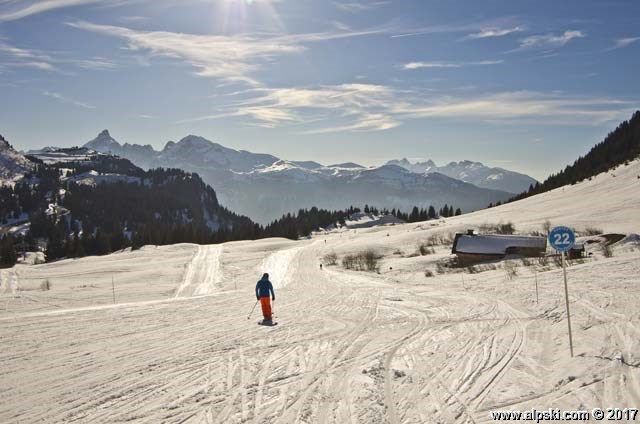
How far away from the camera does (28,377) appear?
908 centimetres

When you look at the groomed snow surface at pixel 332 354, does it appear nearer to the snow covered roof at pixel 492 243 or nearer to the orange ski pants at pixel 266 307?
the orange ski pants at pixel 266 307

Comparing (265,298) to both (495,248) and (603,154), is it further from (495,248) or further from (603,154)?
(603,154)

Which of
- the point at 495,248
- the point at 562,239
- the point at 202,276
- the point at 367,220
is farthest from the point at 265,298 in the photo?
the point at 367,220

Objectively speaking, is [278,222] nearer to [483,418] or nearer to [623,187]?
[623,187]

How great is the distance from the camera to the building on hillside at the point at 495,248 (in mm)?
32719

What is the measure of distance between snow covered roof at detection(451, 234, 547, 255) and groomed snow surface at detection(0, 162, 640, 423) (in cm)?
1164

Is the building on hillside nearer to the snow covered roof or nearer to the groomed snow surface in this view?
the snow covered roof

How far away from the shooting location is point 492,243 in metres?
34.5

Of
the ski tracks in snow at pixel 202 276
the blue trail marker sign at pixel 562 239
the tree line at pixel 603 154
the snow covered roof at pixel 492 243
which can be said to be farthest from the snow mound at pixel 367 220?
the blue trail marker sign at pixel 562 239

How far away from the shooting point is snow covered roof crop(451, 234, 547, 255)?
3309 cm

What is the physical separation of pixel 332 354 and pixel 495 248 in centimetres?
2707

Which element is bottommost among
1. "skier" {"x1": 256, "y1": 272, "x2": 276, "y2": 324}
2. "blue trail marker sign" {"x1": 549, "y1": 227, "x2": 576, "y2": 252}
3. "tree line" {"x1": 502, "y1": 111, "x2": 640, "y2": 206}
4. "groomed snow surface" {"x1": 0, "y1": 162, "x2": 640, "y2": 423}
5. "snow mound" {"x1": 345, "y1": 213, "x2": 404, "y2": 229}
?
"groomed snow surface" {"x1": 0, "y1": 162, "x2": 640, "y2": 423}

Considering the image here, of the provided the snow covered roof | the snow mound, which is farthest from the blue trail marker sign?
the snow mound

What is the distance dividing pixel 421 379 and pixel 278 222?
133 metres
